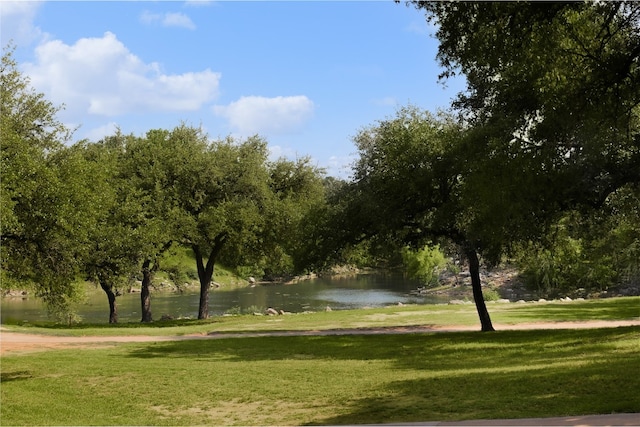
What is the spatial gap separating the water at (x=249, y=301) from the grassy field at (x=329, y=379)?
2333 centimetres

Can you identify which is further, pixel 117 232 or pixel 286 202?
pixel 286 202

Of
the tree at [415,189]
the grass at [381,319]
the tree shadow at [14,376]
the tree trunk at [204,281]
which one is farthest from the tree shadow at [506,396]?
the tree trunk at [204,281]

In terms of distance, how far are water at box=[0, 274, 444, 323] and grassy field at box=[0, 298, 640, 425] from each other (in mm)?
23331

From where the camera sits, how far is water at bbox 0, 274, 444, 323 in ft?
154

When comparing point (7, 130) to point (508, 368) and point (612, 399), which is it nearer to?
point (508, 368)

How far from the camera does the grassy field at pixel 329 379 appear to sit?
11.2 metres

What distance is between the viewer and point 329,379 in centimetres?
1473

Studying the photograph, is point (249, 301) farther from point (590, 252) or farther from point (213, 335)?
point (213, 335)

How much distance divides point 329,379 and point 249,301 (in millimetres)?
41685

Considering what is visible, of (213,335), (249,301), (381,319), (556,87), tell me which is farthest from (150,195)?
(556,87)

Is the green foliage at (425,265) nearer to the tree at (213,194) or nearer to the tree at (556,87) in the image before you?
the tree at (213,194)

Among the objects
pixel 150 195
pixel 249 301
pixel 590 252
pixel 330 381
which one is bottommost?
pixel 330 381

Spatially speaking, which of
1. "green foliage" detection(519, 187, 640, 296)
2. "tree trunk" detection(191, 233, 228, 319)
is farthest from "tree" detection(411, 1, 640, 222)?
"tree trunk" detection(191, 233, 228, 319)

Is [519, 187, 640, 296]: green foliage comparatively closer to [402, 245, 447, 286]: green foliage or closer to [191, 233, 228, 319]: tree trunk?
[402, 245, 447, 286]: green foliage
